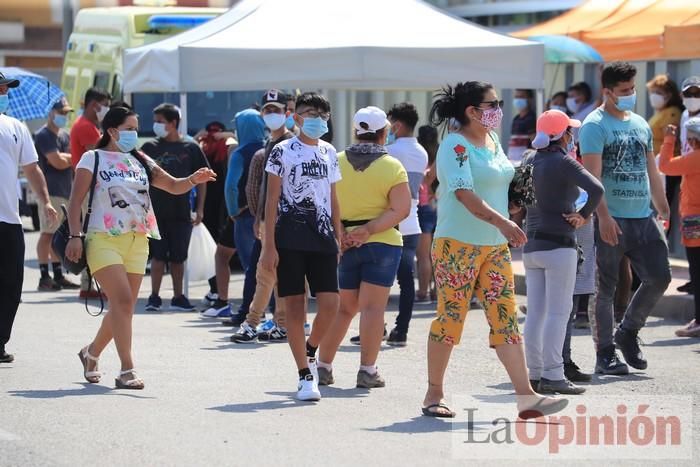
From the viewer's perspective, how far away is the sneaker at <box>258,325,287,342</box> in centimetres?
1093

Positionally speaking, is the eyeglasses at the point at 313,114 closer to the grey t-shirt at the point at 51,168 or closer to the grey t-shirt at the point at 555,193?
the grey t-shirt at the point at 555,193

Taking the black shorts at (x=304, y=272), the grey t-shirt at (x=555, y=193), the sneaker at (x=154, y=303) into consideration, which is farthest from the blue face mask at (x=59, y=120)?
the grey t-shirt at (x=555, y=193)

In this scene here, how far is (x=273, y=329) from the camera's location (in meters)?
11.0

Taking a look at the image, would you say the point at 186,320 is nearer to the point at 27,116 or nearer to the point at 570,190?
the point at 570,190

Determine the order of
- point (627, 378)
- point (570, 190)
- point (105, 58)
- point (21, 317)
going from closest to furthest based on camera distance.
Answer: point (570, 190)
point (627, 378)
point (21, 317)
point (105, 58)

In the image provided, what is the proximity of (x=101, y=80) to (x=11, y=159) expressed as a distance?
7500 millimetres

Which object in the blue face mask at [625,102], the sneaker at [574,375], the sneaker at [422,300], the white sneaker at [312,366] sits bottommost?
the sneaker at [422,300]

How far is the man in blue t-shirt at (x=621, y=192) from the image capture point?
9.14 metres

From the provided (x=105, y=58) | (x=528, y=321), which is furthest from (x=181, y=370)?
(x=105, y=58)

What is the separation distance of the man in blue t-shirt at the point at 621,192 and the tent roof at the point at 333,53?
15.2 feet

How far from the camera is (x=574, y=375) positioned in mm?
8984

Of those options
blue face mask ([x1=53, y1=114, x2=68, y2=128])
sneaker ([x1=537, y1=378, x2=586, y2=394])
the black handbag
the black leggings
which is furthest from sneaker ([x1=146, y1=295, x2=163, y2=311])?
sneaker ([x1=537, y1=378, x2=586, y2=394])

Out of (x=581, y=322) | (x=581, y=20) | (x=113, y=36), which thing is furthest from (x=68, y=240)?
(x=581, y=20)

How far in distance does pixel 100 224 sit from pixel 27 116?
982 centimetres
